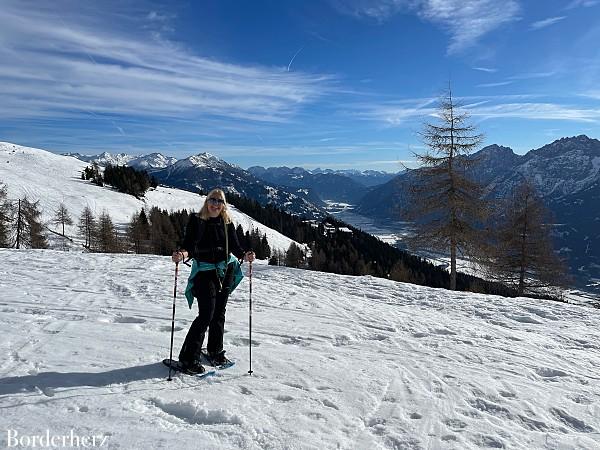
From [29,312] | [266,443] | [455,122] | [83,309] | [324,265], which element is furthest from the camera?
[324,265]

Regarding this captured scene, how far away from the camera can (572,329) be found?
995 cm

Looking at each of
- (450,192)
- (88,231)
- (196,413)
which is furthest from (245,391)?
(88,231)

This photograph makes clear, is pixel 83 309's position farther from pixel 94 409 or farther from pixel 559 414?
pixel 559 414

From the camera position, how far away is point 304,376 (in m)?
5.80

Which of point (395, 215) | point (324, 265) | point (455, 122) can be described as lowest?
point (324, 265)

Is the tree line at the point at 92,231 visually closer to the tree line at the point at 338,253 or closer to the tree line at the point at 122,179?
the tree line at the point at 338,253

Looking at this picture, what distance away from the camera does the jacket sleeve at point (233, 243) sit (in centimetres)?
600

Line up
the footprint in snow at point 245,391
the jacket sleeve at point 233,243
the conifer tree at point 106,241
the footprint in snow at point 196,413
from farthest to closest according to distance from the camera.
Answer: the conifer tree at point 106,241 → the jacket sleeve at point 233,243 → the footprint in snow at point 245,391 → the footprint in snow at point 196,413

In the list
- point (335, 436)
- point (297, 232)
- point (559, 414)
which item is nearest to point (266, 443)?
point (335, 436)

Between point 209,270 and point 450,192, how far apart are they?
1799cm

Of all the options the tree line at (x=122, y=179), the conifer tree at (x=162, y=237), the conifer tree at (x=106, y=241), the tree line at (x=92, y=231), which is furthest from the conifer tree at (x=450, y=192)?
the tree line at (x=122, y=179)

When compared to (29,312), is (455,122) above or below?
above

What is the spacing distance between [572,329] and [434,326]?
3727mm

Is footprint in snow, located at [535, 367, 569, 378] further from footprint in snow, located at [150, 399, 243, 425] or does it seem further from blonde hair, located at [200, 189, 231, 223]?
blonde hair, located at [200, 189, 231, 223]
